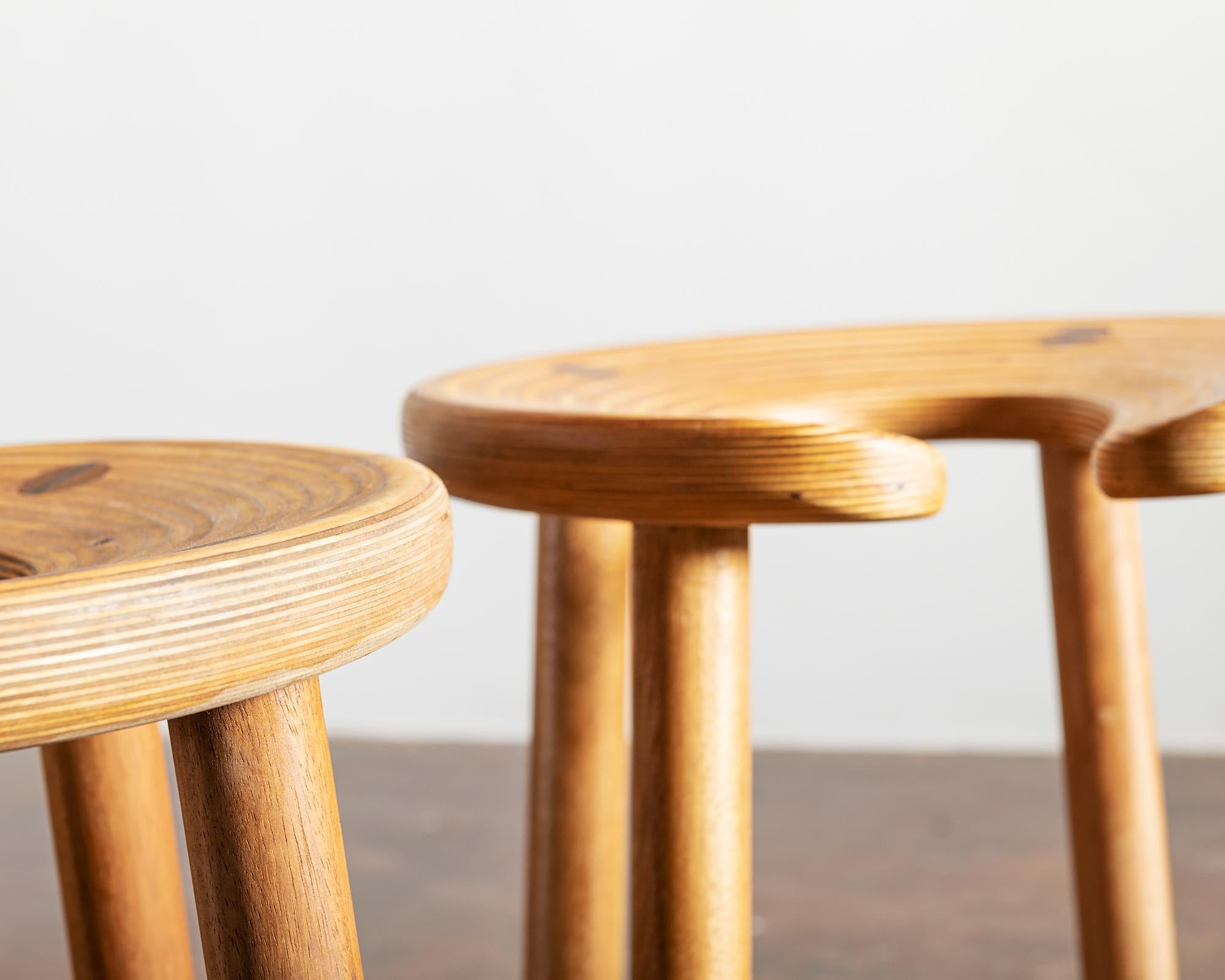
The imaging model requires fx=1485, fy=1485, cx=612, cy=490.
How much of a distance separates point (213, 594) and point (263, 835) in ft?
0.25

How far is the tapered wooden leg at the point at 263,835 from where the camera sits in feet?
0.95

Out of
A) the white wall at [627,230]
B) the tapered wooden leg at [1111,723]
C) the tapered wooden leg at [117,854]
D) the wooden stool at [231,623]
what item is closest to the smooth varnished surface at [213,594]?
the wooden stool at [231,623]

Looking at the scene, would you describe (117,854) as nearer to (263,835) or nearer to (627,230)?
(263,835)

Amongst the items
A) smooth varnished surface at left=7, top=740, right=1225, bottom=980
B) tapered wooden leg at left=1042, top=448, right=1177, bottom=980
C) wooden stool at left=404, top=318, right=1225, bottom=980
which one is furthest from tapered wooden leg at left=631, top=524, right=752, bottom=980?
smooth varnished surface at left=7, top=740, right=1225, bottom=980

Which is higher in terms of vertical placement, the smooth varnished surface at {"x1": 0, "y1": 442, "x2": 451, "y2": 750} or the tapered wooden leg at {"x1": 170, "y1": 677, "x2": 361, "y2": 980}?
the smooth varnished surface at {"x1": 0, "y1": 442, "x2": 451, "y2": 750}

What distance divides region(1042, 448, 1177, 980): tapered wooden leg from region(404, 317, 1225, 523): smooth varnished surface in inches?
2.8

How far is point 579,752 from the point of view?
64 cm

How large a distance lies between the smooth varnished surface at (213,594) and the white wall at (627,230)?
3.73ft

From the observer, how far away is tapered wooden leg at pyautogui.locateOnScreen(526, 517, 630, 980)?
2.06 ft

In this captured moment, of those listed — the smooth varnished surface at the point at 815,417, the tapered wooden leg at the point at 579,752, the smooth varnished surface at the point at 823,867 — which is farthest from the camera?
the smooth varnished surface at the point at 823,867

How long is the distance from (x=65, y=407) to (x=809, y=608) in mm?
818

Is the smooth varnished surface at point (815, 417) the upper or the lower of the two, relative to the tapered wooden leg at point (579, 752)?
upper

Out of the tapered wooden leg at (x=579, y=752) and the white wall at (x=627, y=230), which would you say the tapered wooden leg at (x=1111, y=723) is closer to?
the tapered wooden leg at (x=579, y=752)

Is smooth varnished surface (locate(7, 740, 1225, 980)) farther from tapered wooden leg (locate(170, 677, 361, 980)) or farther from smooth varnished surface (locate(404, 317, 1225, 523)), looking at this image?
tapered wooden leg (locate(170, 677, 361, 980))
